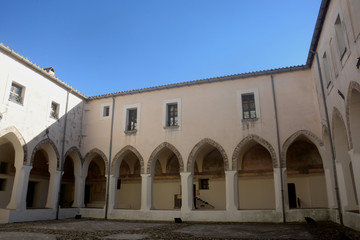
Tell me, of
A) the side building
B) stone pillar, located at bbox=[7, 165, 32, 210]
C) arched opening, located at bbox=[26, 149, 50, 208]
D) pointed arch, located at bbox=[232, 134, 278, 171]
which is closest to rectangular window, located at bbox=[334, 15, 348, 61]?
the side building

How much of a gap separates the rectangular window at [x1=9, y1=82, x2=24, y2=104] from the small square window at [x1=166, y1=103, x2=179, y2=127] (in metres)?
7.10

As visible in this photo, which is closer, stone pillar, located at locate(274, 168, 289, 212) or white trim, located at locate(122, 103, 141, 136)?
stone pillar, located at locate(274, 168, 289, 212)

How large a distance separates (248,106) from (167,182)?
23.0 feet

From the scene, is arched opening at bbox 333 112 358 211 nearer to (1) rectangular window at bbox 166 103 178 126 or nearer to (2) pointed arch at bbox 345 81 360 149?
(2) pointed arch at bbox 345 81 360 149

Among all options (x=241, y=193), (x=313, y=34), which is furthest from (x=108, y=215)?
(x=313, y=34)

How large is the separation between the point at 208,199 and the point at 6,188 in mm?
11084

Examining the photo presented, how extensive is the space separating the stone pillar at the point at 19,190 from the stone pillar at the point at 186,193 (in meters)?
7.13

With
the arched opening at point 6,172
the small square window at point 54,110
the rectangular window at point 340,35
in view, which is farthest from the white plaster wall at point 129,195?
the rectangular window at point 340,35

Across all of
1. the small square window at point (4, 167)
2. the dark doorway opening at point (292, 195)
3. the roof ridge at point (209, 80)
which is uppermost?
the roof ridge at point (209, 80)

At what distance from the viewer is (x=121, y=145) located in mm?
Result: 16562

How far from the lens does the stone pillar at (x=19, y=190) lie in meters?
13.1

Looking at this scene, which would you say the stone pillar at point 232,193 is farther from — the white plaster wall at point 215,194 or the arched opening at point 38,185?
A: the arched opening at point 38,185

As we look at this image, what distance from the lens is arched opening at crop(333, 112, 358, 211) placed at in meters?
10.9

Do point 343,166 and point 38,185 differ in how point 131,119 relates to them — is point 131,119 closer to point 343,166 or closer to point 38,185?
point 38,185
